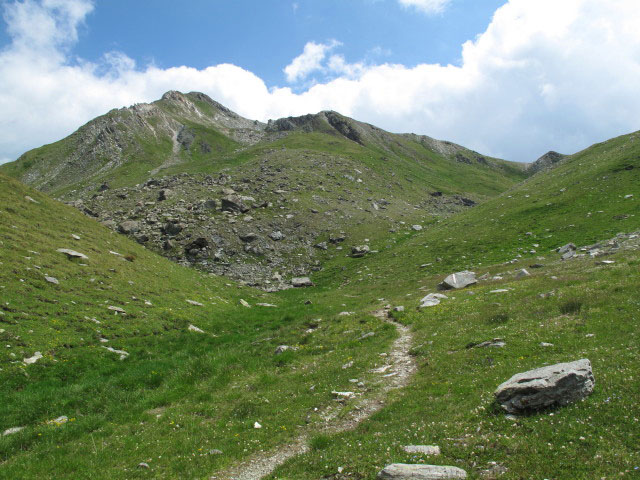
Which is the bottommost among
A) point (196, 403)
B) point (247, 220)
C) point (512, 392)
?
point (196, 403)

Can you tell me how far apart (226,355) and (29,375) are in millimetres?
8885

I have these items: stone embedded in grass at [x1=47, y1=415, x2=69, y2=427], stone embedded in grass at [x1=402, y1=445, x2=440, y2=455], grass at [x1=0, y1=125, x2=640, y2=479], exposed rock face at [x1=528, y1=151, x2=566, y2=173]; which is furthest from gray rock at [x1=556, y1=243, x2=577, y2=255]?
exposed rock face at [x1=528, y1=151, x2=566, y2=173]

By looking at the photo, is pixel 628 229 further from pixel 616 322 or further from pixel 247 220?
pixel 247 220

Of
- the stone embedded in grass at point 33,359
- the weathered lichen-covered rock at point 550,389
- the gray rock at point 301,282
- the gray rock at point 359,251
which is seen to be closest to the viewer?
the weathered lichen-covered rock at point 550,389

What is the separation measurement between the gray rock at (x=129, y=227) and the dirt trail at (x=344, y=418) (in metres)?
46.7

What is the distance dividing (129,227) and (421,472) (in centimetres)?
5436

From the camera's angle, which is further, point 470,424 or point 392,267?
point 392,267

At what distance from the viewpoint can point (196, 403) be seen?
14.2 meters

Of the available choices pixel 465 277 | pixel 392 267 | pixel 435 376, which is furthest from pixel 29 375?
pixel 392 267

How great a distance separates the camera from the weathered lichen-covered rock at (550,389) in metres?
8.86

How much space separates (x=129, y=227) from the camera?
51.2m

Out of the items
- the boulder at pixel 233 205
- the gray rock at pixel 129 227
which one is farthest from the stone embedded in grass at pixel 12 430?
the boulder at pixel 233 205

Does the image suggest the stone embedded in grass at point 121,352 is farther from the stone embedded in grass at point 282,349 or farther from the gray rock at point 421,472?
the gray rock at point 421,472

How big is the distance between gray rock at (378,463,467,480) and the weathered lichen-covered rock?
2.95 meters
